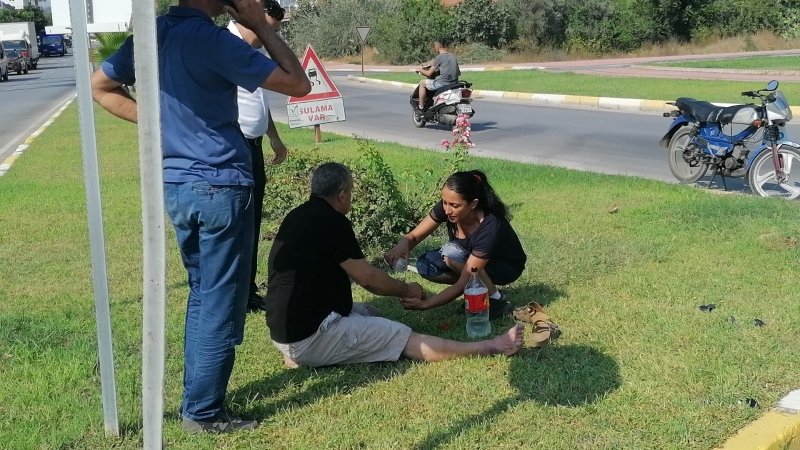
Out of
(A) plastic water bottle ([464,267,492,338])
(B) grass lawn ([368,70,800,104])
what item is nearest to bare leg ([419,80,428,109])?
(B) grass lawn ([368,70,800,104])

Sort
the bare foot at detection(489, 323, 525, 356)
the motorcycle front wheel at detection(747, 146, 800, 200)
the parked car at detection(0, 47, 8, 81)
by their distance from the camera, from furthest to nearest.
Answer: the parked car at detection(0, 47, 8, 81) → the motorcycle front wheel at detection(747, 146, 800, 200) → the bare foot at detection(489, 323, 525, 356)

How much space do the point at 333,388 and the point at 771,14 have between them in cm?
4177

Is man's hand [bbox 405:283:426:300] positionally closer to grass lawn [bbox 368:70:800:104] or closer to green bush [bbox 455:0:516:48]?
grass lawn [bbox 368:70:800:104]

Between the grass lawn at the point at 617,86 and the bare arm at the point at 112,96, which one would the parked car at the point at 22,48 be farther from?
the bare arm at the point at 112,96

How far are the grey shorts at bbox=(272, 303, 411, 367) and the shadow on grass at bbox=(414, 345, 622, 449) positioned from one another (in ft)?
2.01

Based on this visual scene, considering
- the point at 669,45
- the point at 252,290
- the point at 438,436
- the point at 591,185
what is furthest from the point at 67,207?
the point at 669,45

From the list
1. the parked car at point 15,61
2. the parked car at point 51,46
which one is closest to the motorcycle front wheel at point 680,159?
A: the parked car at point 15,61

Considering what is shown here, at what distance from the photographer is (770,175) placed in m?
8.73

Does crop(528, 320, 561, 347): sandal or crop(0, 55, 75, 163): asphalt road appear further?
crop(0, 55, 75, 163): asphalt road

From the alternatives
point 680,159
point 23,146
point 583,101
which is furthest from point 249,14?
point 583,101

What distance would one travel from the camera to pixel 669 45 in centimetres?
4169

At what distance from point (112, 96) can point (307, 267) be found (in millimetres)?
1183

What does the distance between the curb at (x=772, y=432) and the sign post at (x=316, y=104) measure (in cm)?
877

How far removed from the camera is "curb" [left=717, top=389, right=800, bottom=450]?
352cm
